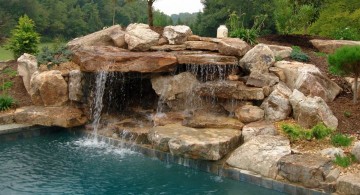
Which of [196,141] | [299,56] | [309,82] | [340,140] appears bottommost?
[196,141]

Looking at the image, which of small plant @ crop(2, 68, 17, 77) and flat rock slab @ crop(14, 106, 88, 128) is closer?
flat rock slab @ crop(14, 106, 88, 128)

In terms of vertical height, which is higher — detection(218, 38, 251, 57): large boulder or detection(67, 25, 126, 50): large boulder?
detection(67, 25, 126, 50): large boulder

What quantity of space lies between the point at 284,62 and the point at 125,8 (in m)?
48.9

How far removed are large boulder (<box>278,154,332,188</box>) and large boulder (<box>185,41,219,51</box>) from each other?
4633 mm

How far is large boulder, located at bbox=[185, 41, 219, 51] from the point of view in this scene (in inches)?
432

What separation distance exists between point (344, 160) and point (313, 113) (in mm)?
1492

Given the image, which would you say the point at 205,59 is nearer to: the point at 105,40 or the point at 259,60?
the point at 259,60

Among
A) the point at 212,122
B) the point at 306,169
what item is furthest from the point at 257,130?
the point at 306,169

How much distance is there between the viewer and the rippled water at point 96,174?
7.16 metres

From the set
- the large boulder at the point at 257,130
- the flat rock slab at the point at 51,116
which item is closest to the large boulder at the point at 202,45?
the large boulder at the point at 257,130

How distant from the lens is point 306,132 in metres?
7.73

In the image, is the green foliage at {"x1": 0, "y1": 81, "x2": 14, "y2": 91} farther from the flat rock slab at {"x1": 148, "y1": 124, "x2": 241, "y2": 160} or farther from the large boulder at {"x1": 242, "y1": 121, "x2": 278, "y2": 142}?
the large boulder at {"x1": 242, "y1": 121, "x2": 278, "y2": 142}

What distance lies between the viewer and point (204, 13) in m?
40.6

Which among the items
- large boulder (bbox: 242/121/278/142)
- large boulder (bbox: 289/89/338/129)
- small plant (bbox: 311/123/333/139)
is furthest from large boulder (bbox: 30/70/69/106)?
small plant (bbox: 311/123/333/139)
